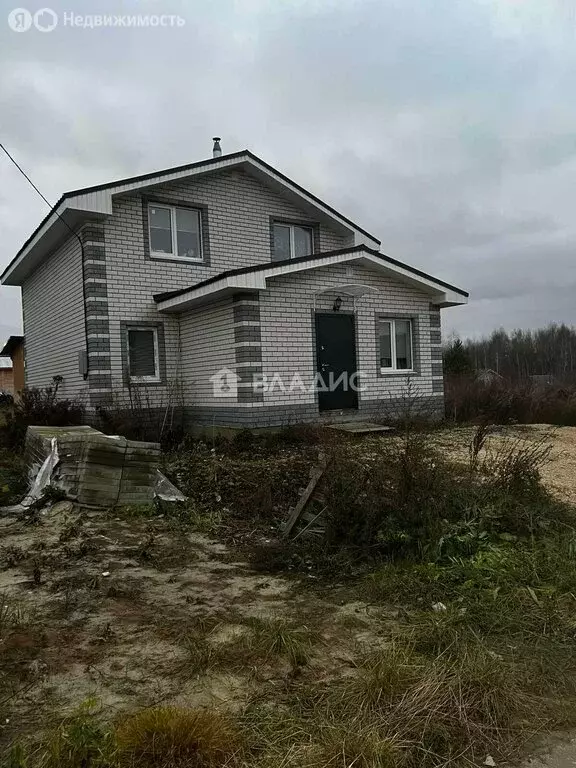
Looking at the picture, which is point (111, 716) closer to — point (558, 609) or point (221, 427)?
point (558, 609)

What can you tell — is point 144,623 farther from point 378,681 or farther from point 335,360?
point 335,360

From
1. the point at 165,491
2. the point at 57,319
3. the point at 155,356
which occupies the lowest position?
the point at 165,491

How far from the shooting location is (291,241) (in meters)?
14.9

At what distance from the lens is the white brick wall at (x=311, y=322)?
11133 millimetres

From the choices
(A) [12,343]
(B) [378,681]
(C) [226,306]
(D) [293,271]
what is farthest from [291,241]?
(A) [12,343]

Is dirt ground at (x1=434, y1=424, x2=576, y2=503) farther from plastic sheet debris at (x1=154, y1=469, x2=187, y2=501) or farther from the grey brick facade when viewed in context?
plastic sheet debris at (x1=154, y1=469, x2=187, y2=501)

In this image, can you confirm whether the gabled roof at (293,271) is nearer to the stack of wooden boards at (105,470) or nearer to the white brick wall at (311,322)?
the white brick wall at (311,322)

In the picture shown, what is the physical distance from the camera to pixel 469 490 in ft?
15.9

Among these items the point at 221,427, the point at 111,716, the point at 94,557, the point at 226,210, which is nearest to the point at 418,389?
the point at 221,427

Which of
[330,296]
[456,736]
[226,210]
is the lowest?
[456,736]

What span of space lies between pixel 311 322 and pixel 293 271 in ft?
4.39

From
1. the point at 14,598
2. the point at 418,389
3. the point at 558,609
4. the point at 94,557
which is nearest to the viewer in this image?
the point at 558,609

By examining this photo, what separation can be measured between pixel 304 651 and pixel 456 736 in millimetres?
875

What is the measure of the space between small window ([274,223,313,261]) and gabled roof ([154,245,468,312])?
3.18 meters
